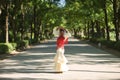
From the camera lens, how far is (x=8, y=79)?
1355 centimetres

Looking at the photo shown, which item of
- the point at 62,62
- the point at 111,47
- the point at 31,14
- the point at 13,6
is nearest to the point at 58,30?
the point at 62,62

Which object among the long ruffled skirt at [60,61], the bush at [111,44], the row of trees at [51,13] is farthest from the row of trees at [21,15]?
the long ruffled skirt at [60,61]

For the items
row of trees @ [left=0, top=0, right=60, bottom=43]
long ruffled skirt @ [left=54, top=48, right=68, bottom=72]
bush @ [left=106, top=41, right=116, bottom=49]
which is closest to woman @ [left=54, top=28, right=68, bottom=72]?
long ruffled skirt @ [left=54, top=48, right=68, bottom=72]

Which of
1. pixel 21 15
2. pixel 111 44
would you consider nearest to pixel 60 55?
pixel 111 44

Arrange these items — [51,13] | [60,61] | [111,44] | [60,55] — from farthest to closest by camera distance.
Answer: [51,13]
[111,44]
[60,55]
[60,61]

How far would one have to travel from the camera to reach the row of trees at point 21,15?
36141mm

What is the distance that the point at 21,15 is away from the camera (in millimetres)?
47531

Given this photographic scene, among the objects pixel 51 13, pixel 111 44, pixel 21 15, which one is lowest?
pixel 111 44

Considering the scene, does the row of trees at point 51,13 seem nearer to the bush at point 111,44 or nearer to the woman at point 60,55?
the bush at point 111,44

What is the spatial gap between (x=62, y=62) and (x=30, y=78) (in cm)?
166

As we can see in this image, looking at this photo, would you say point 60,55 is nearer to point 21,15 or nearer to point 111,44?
point 111,44

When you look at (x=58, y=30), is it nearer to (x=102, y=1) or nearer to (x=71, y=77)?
(x=71, y=77)

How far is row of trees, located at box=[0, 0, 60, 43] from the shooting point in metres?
36.1

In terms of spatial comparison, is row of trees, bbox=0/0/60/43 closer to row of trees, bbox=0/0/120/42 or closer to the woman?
row of trees, bbox=0/0/120/42
